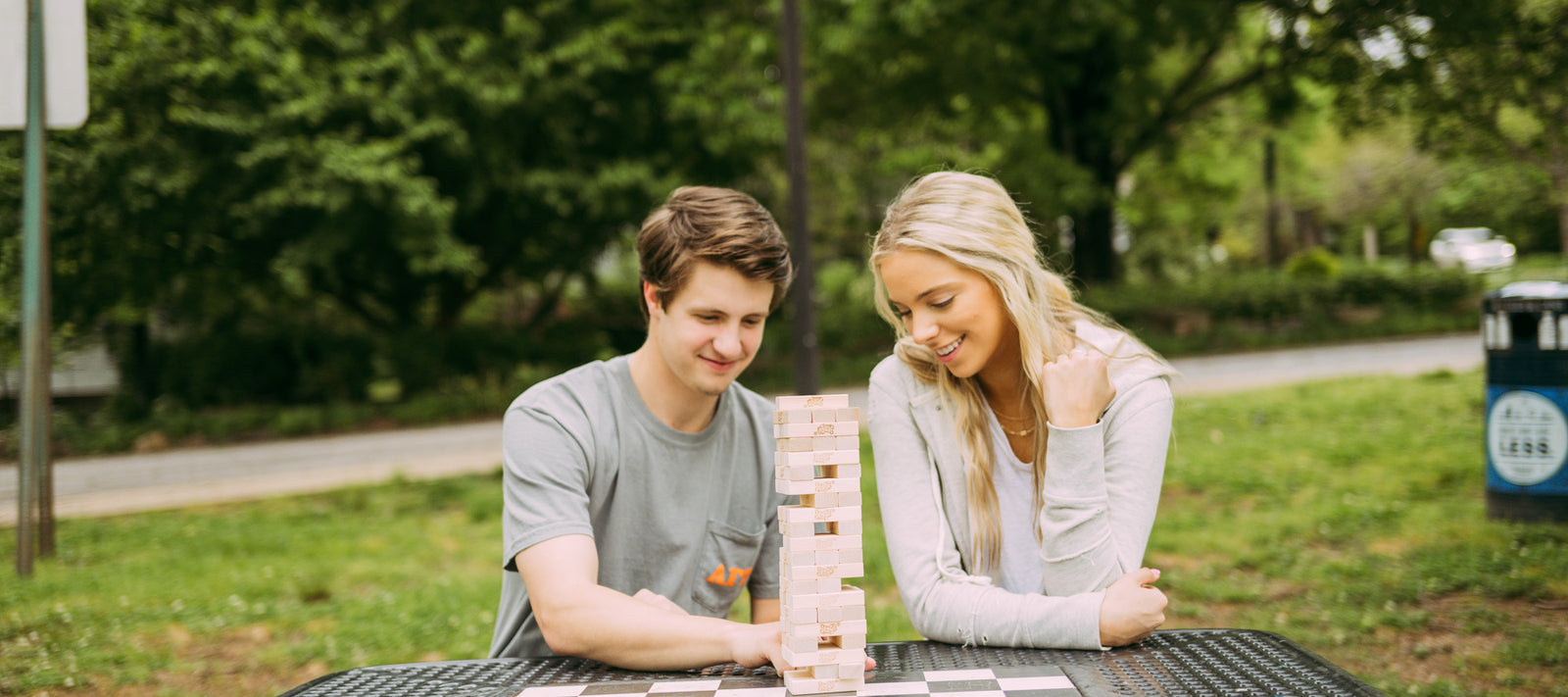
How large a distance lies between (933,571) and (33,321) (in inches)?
234

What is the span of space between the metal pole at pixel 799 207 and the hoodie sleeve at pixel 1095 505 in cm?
508

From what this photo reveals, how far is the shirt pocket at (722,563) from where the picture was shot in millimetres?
2389

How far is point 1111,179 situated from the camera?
1630cm

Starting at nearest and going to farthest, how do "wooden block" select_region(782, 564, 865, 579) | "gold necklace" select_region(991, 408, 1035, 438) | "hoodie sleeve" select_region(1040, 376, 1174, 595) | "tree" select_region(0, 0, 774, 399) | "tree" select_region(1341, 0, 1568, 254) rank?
"wooden block" select_region(782, 564, 865, 579) → "hoodie sleeve" select_region(1040, 376, 1174, 595) → "gold necklace" select_region(991, 408, 1035, 438) → "tree" select_region(1341, 0, 1568, 254) → "tree" select_region(0, 0, 774, 399)

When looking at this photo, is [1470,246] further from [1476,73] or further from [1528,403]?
[1528,403]

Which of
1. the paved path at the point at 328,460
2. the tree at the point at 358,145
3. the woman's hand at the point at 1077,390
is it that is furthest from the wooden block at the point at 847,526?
the tree at the point at 358,145

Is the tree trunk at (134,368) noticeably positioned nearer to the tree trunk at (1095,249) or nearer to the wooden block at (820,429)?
the tree trunk at (1095,249)

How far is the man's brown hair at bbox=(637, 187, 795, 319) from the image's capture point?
7.21 ft

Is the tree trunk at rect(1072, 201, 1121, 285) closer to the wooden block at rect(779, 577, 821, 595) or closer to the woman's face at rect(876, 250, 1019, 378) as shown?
the woman's face at rect(876, 250, 1019, 378)

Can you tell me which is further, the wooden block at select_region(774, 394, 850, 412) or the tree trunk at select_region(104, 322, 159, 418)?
the tree trunk at select_region(104, 322, 159, 418)

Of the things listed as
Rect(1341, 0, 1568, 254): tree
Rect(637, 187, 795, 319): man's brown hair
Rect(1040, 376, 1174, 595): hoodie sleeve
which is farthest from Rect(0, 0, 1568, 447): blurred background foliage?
Rect(1040, 376, 1174, 595): hoodie sleeve

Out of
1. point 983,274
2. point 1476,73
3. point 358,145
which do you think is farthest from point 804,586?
point 358,145

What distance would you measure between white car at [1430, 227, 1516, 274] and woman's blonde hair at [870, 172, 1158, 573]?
2963 cm

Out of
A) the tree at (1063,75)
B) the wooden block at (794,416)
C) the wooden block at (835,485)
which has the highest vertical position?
the tree at (1063,75)
